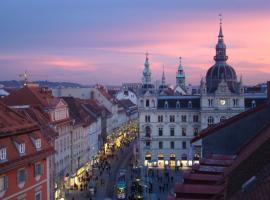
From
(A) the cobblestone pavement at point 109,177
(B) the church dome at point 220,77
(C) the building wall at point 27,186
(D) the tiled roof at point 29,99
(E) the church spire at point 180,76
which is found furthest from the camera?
(E) the church spire at point 180,76

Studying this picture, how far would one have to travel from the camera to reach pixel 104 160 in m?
91.1

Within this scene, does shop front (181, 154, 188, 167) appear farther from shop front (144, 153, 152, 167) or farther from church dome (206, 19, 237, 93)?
church dome (206, 19, 237, 93)

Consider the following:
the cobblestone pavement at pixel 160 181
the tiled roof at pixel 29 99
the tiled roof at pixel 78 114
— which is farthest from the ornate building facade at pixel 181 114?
the tiled roof at pixel 29 99

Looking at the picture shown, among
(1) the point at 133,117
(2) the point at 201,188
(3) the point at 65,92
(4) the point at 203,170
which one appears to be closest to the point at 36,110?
(4) the point at 203,170

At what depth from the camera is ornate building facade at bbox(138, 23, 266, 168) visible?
88750mm

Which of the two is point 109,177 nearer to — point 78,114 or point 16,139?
point 78,114

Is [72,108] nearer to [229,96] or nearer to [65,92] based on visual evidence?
[229,96]

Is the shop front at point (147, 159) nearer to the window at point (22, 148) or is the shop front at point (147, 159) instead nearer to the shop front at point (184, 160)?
the shop front at point (184, 160)

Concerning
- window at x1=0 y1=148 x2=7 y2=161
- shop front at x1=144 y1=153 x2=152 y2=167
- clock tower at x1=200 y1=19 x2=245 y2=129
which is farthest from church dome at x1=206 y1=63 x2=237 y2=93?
window at x1=0 y1=148 x2=7 y2=161

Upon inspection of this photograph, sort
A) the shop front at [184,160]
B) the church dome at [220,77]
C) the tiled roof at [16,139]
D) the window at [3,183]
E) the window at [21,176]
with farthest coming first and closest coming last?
the church dome at [220,77] < the shop front at [184,160] < the window at [21,176] < the tiled roof at [16,139] < the window at [3,183]

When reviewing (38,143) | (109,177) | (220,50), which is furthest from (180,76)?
(38,143)

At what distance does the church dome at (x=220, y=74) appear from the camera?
91125mm

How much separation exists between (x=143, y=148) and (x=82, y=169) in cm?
1700

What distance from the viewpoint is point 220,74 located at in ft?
303
